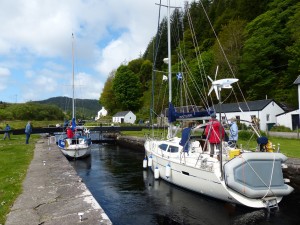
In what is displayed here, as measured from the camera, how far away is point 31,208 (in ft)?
30.1

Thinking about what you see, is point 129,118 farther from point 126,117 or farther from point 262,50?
point 262,50

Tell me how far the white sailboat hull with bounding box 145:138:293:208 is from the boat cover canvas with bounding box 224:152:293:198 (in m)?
0.19

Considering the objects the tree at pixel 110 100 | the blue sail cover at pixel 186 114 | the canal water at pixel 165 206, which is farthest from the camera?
the tree at pixel 110 100

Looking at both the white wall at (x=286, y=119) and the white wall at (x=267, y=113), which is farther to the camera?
the white wall at (x=267, y=113)

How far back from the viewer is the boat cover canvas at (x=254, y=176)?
10883 mm

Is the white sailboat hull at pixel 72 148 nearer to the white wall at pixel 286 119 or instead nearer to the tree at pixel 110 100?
the white wall at pixel 286 119

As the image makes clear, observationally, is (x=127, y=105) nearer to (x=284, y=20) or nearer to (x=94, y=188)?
(x=284, y=20)

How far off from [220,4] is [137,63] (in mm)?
42228

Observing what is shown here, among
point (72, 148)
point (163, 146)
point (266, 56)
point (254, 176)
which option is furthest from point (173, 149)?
point (266, 56)

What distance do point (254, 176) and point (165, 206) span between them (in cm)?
423

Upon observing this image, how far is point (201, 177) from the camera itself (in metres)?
12.8

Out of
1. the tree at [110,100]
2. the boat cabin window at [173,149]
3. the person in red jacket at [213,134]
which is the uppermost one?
the tree at [110,100]

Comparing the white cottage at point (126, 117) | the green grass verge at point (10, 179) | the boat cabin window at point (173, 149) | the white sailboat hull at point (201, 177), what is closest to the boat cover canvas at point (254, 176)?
the white sailboat hull at point (201, 177)

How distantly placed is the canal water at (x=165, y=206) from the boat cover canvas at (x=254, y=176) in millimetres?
1022
